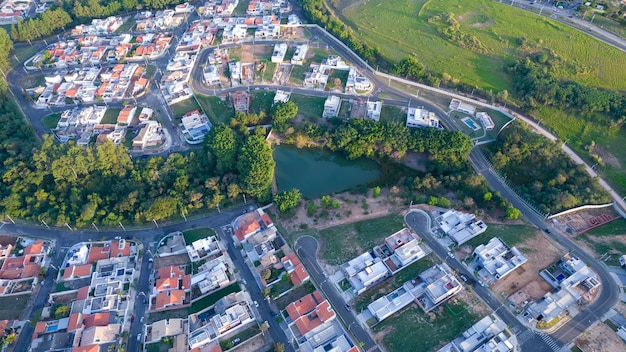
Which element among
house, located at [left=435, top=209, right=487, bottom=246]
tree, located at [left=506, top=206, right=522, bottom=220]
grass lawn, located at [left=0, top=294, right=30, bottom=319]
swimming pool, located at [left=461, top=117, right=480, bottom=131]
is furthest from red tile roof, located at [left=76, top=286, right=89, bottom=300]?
swimming pool, located at [left=461, top=117, right=480, bottom=131]

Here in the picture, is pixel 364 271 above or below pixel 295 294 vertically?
above

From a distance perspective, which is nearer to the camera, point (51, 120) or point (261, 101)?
point (51, 120)

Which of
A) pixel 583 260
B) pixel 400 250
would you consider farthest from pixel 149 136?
pixel 583 260

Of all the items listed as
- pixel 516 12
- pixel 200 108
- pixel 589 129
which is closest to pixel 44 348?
pixel 200 108

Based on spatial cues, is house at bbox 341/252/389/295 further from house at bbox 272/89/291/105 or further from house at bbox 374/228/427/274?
house at bbox 272/89/291/105

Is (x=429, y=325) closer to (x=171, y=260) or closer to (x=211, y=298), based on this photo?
(x=211, y=298)

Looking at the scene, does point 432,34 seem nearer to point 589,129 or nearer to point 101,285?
point 589,129

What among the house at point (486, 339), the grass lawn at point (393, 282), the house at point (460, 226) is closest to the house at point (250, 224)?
the grass lawn at point (393, 282)
